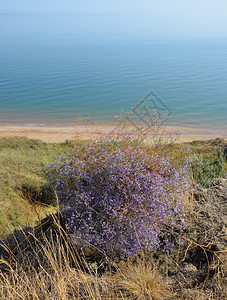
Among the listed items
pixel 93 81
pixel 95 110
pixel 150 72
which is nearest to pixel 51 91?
pixel 93 81

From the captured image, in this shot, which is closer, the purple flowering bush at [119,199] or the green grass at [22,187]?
the purple flowering bush at [119,199]

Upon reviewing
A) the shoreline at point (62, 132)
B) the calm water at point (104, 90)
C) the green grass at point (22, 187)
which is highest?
the calm water at point (104, 90)

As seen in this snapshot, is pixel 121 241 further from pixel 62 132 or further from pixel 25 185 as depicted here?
pixel 62 132

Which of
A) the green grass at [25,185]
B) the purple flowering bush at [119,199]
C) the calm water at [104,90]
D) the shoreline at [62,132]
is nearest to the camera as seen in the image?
the purple flowering bush at [119,199]

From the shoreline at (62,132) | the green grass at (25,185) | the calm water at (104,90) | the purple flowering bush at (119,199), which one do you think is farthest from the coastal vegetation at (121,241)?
the shoreline at (62,132)

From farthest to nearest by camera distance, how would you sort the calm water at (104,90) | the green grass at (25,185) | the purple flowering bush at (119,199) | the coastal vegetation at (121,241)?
the calm water at (104,90) → the green grass at (25,185) → the purple flowering bush at (119,199) → the coastal vegetation at (121,241)

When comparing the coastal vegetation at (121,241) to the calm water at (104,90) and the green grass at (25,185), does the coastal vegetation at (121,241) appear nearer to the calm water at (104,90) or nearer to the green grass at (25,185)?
the green grass at (25,185)

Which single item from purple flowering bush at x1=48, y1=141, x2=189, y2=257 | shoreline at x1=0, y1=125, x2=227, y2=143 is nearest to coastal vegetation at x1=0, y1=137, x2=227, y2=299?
purple flowering bush at x1=48, y1=141, x2=189, y2=257

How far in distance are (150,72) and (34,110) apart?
3181cm

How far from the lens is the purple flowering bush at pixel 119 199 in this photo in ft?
9.30

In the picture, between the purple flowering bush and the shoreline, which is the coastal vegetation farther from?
the shoreline

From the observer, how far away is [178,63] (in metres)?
65.8

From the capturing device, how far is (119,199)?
9.94 feet

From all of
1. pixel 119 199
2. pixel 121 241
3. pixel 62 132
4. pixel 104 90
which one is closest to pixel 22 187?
pixel 119 199
